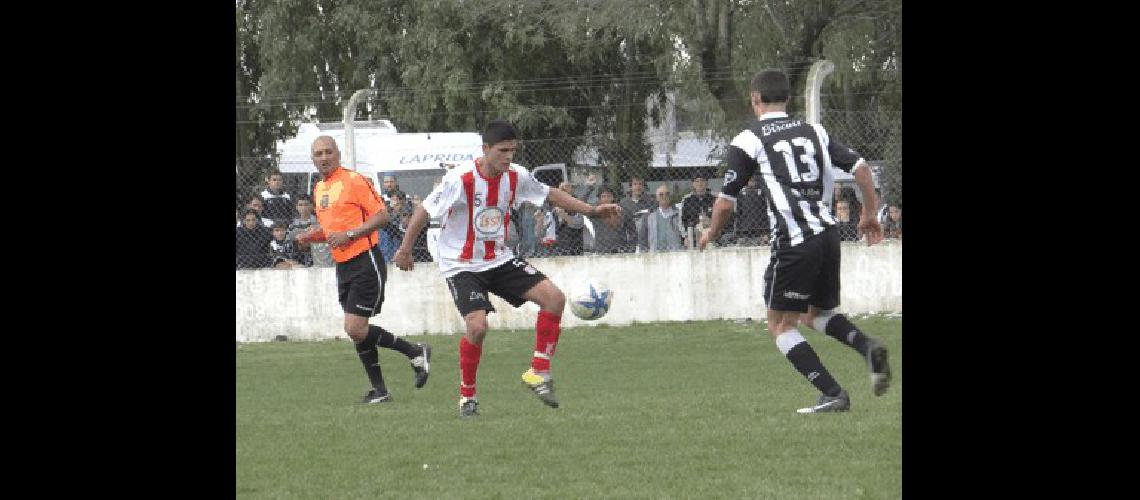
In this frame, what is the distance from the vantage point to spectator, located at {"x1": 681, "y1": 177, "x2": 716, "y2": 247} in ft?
58.6

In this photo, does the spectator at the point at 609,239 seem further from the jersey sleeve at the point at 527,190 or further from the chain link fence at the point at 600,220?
the jersey sleeve at the point at 527,190

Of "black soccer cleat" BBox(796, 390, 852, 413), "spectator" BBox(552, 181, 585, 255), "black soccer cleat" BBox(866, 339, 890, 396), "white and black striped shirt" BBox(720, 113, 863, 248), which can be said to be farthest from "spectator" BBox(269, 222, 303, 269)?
"black soccer cleat" BBox(866, 339, 890, 396)

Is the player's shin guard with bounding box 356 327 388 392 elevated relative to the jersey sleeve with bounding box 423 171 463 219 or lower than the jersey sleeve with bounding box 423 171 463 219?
lower

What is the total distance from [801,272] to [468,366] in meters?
2.21

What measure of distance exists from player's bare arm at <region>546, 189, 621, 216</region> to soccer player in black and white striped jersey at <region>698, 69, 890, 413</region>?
48.5 inches

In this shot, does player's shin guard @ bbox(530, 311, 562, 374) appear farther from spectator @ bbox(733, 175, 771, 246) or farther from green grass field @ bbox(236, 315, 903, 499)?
spectator @ bbox(733, 175, 771, 246)

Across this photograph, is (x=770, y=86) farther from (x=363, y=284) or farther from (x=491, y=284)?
(x=363, y=284)

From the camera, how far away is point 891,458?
23.8 ft

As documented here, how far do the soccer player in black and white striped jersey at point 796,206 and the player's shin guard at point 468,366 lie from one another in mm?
1787
